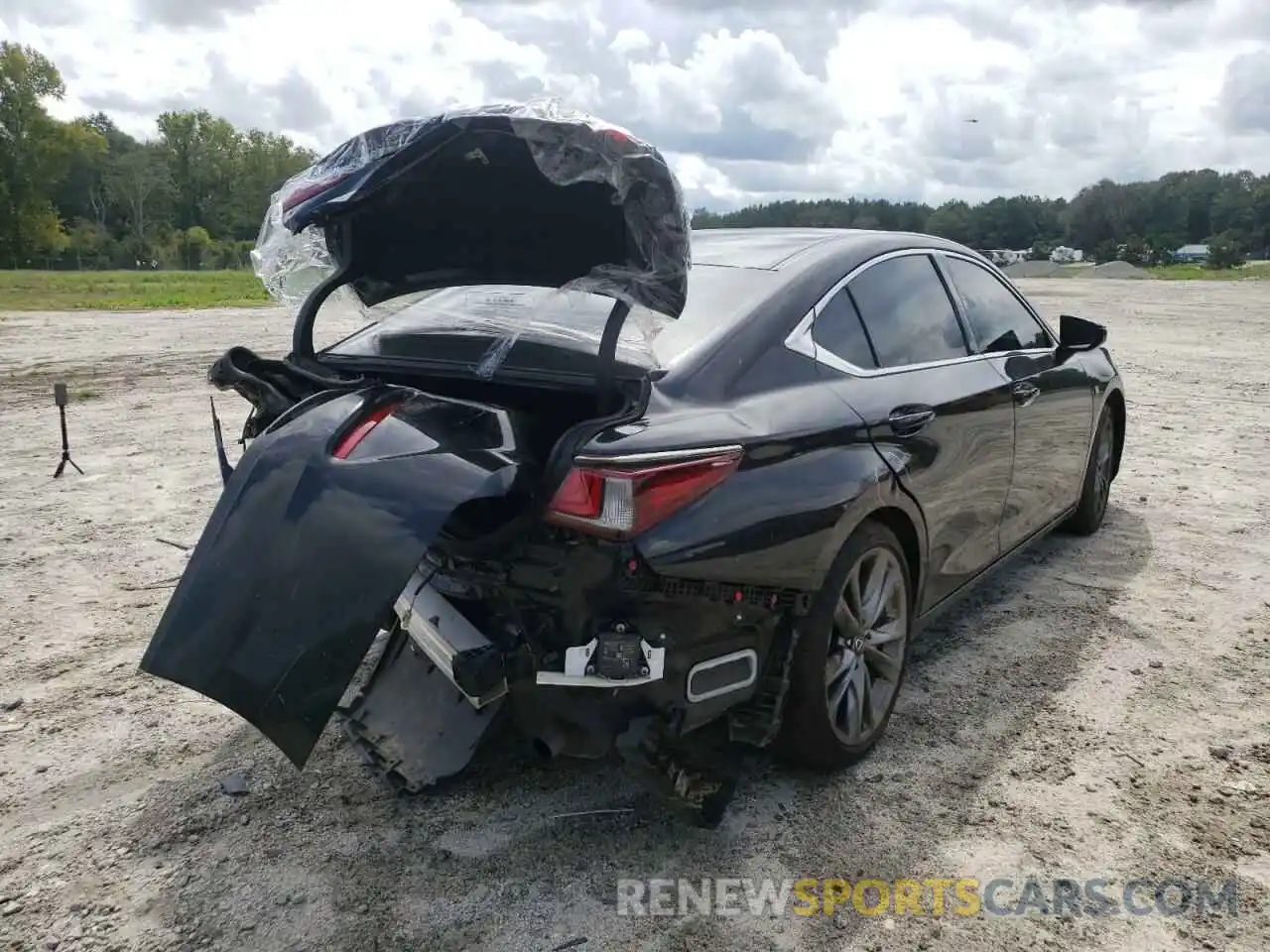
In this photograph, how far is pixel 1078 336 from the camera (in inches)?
200

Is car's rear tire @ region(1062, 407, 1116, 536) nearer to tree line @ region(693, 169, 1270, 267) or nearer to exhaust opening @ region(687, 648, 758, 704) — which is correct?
exhaust opening @ region(687, 648, 758, 704)

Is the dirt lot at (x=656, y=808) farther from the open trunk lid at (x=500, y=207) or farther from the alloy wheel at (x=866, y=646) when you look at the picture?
the open trunk lid at (x=500, y=207)

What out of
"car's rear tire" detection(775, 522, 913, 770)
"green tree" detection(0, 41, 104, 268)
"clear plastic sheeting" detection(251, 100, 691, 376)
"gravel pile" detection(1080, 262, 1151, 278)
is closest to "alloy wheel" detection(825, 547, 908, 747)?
"car's rear tire" detection(775, 522, 913, 770)

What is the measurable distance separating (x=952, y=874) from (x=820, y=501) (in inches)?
42.0

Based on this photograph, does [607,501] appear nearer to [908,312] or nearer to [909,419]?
[909,419]

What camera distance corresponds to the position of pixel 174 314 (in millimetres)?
23203

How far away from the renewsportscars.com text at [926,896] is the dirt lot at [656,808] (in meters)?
0.04

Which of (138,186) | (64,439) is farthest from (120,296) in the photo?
(138,186)

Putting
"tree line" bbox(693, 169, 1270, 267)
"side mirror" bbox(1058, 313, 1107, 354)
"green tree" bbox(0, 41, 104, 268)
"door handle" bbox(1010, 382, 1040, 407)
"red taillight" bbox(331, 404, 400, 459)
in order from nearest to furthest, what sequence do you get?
"red taillight" bbox(331, 404, 400, 459), "door handle" bbox(1010, 382, 1040, 407), "side mirror" bbox(1058, 313, 1107, 354), "green tree" bbox(0, 41, 104, 268), "tree line" bbox(693, 169, 1270, 267)

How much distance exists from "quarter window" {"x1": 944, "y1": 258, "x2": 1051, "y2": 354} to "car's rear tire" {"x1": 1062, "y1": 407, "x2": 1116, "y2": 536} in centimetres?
88

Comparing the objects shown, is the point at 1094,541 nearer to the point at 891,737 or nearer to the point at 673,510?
the point at 891,737

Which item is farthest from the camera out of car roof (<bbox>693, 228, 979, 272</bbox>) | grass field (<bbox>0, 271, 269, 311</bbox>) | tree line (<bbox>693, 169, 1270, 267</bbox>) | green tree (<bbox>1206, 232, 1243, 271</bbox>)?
tree line (<bbox>693, 169, 1270, 267</bbox>)

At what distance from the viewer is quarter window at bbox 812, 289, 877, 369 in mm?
3359

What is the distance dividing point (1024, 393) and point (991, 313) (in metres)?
0.43
